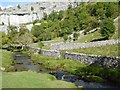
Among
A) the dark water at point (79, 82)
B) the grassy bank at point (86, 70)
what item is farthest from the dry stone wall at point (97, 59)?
the dark water at point (79, 82)

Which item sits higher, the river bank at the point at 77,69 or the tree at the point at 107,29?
the tree at the point at 107,29

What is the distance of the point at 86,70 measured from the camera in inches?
2148

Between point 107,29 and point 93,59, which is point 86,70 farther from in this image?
point 107,29

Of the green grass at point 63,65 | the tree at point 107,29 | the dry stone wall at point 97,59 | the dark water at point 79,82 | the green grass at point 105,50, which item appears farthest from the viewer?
the tree at point 107,29

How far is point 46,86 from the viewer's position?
37938mm

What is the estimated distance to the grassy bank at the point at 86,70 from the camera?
47253mm

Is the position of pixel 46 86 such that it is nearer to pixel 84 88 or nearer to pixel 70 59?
pixel 84 88

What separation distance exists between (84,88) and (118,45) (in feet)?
99.4

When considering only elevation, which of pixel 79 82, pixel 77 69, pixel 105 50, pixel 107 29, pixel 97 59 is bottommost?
pixel 79 82

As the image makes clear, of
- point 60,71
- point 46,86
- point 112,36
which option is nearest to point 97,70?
point 60,71

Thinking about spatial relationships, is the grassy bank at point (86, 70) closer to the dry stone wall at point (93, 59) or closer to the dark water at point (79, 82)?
the dark water at point (79, 82)

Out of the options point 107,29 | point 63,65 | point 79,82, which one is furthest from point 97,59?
point 107,29

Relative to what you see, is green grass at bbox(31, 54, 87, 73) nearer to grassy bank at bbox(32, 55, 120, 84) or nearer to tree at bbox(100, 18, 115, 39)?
grassy bank at bbox(32, 55, 120, 84)

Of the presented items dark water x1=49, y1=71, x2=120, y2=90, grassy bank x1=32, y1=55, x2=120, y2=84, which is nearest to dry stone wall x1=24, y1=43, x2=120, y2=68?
grassy bank x1=32, y1=55, x2=120, y2=84
